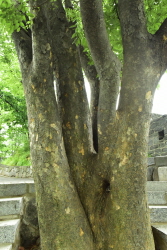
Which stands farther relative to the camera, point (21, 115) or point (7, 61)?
point (21, 115)

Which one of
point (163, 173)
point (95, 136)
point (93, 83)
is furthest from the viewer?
point (163, 173)

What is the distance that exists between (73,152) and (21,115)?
642 cm

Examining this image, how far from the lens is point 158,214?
247 centimetres

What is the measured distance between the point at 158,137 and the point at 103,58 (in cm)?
479

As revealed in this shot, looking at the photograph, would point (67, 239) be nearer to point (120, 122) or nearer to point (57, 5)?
point (120, 122)

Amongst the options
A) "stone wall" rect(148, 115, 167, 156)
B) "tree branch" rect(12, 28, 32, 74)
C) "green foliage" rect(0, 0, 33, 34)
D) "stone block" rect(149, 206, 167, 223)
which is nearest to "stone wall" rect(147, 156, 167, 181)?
"stone block" rect(149, 206, 167, 223)

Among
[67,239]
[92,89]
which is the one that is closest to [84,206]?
[67,239]

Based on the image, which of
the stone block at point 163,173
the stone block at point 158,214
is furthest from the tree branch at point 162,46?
the stone block at point 163,173

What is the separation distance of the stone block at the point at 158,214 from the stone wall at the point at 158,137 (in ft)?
11.9

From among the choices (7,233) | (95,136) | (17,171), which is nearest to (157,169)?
(95,136)

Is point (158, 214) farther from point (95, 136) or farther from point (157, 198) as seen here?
point (95, 136)

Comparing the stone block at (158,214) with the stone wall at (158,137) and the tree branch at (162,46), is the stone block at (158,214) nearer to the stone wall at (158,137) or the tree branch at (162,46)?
the tree branch at (162,46)

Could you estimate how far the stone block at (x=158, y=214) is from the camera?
2453 millimetres

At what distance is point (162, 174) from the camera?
3.86 metres
